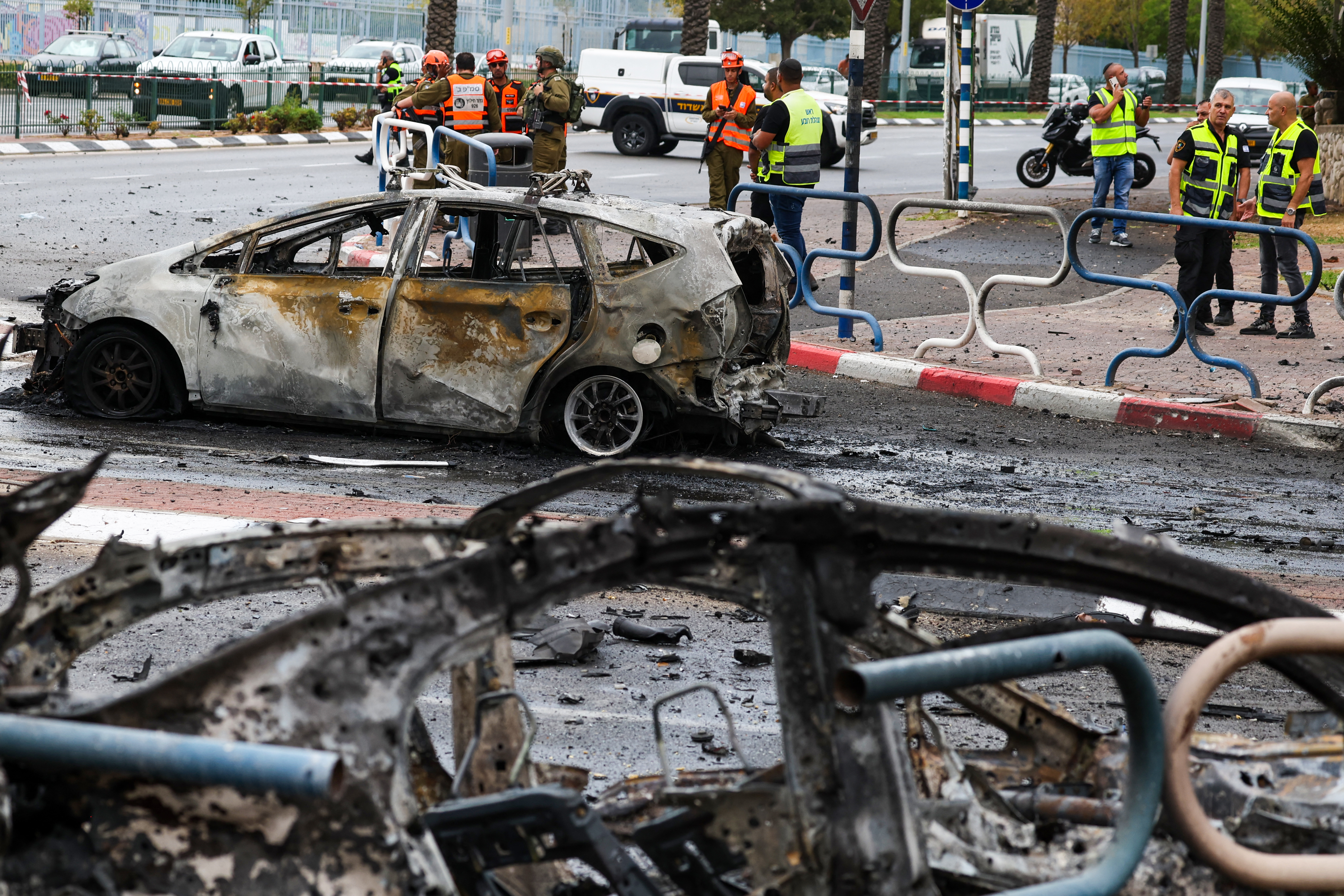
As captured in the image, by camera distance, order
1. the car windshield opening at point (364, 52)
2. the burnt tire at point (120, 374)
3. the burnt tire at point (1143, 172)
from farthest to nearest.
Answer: the car windshield opening at point (364, 52) < the burnt tire at point (1143, 172) < the burnt tire at point (120, 374)

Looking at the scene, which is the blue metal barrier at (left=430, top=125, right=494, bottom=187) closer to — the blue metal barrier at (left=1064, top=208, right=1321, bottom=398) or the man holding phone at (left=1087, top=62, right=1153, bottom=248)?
the blue metal barrier at (left=1064, top=208, right=1321, bottom=398)

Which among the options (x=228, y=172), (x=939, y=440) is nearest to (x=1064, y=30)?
(x=228, y=172)

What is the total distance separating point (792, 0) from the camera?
59250 millimetres

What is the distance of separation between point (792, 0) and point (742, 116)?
1797 inches

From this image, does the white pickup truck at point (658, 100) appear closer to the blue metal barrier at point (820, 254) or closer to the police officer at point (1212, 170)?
the police officer at point (1212, 170)

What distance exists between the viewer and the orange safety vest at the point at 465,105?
51.8 feet

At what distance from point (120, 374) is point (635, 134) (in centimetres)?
2101

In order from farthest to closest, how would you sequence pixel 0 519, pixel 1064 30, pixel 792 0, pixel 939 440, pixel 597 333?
pixel 1064 30, pixel 792 0, pixel 939 440, pixel 597 333, pixel 0 519

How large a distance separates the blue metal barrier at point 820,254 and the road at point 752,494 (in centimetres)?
87

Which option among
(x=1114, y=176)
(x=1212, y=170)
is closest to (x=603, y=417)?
(x=1212, y=170)

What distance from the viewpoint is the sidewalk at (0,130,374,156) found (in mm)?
24188

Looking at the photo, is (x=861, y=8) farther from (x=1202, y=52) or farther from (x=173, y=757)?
(x=1202, y=52)

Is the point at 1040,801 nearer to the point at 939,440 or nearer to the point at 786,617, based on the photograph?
the point at 786,617

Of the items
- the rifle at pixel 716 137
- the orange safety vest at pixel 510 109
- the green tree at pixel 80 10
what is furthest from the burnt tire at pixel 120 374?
the green tree at pixel 80 10
